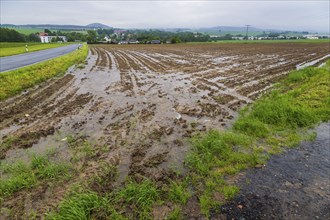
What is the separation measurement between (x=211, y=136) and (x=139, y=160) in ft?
7.00

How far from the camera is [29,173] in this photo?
4887 millimetres

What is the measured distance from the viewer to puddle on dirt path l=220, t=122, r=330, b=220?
13.2 feet

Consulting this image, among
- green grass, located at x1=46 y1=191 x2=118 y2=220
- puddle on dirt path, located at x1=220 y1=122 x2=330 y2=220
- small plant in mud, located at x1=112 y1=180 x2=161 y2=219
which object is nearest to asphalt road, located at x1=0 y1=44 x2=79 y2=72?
green grass, located at x1=46 y1=191 x2=118 y2=220

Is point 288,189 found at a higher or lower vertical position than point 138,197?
lower

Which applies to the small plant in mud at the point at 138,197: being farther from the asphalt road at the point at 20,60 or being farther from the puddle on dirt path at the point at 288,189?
the asphalt road at the point at 20,60

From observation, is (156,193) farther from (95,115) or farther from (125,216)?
(95,115)

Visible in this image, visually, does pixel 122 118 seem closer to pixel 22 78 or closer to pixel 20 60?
pixel 22 78

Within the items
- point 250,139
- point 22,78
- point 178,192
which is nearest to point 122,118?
point 250,139

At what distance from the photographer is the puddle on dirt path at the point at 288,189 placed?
4012 mm

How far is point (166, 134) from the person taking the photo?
6957 mm

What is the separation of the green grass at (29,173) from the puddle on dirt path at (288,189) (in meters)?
3.33

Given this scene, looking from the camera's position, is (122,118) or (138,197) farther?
(122,118)

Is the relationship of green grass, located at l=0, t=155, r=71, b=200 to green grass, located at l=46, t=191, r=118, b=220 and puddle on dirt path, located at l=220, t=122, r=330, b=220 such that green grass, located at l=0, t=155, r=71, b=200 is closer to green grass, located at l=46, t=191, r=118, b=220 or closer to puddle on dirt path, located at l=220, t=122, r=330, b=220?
green grass, located at l=46, t=191, r=118, b=220

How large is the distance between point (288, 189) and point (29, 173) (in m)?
5.13
